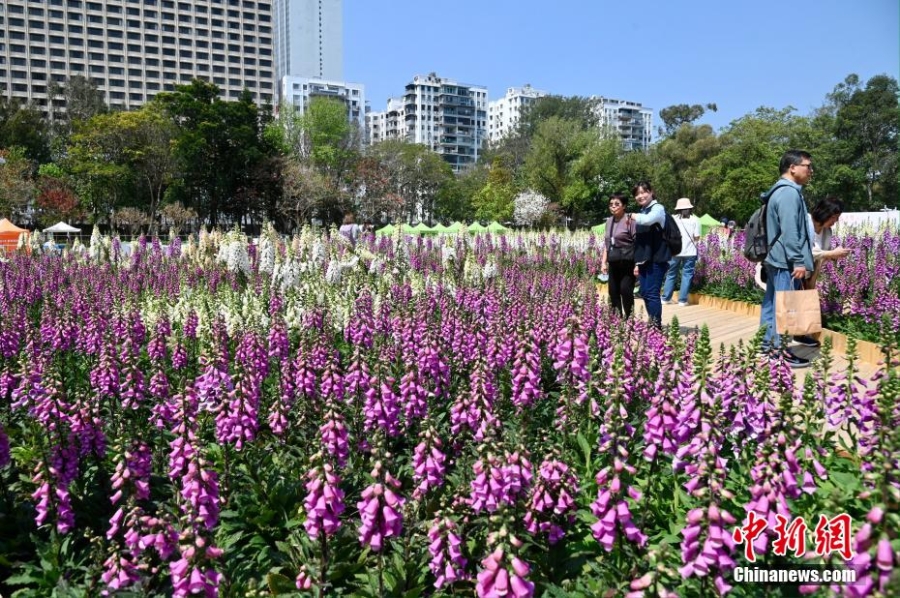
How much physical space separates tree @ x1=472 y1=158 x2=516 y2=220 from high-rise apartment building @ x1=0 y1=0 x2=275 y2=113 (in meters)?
78.2

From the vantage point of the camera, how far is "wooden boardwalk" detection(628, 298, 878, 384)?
8335 mm

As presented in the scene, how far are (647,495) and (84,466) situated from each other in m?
4.57

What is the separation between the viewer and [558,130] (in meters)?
66.2

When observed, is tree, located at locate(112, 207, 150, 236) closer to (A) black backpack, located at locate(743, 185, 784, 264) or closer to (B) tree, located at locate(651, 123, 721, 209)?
(B) tree, located at locate(651, 123, 721, 209)

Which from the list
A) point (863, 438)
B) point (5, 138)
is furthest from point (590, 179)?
point (5, 138)

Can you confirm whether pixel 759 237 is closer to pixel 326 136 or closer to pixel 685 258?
pixel 685 258

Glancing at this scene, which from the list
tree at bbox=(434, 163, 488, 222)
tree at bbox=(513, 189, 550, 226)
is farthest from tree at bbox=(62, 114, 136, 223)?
tree at bbox=(434, 163, 488, 222)

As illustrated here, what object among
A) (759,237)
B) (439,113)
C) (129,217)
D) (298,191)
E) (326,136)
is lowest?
(759,237)

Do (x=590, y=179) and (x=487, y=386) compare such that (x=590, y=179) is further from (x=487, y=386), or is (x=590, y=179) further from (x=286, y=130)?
(x=487, y=386)

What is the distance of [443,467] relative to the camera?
3.93 metres

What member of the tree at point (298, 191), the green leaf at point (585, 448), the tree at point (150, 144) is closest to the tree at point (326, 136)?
the tree at point (298, 191)

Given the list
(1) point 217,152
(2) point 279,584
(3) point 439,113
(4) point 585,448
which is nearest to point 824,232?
(4) point 585,448

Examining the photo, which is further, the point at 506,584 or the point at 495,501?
the point at 495,501

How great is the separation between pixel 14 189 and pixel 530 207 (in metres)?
48.7
